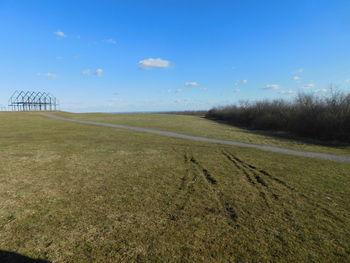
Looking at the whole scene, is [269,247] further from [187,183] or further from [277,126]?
[277,126]

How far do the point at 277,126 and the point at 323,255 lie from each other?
28.0 m

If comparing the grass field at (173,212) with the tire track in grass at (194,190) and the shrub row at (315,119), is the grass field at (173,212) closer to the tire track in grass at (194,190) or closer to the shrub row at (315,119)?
the tire track in grass at (194,190)

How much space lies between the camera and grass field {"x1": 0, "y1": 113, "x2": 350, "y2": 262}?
2.90m

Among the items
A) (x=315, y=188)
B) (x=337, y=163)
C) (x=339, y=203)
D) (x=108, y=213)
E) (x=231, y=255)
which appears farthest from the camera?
(x=337, y=163)

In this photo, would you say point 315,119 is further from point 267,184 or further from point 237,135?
point 267,184

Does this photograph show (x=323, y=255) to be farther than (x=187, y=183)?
No

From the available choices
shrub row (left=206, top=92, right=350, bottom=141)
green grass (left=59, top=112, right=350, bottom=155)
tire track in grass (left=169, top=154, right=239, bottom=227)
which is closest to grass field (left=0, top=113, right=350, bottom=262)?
tire track in grass (left=169, top=154, right=239, bottom=227)

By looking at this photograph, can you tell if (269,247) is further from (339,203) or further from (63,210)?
(63,210)

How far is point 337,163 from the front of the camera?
852 centimetres

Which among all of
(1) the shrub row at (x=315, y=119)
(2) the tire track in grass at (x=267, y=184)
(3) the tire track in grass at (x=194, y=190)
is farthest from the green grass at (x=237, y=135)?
(3) the tire track in grass at (x=194, y=190)

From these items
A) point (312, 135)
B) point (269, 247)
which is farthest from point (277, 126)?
point (269, 247)

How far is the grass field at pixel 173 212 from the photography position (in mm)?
2898

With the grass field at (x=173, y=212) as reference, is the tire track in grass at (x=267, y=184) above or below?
above

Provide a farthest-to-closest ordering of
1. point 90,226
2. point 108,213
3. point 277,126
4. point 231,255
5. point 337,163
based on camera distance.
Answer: point 277,126 < point 337,163 < point 108,213 < point 90,226 < point 231,255
